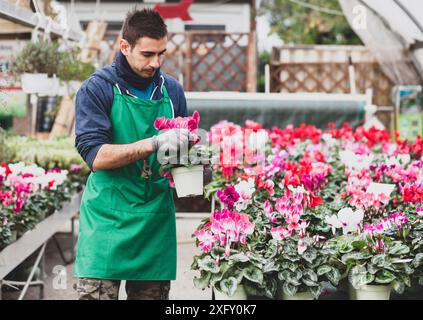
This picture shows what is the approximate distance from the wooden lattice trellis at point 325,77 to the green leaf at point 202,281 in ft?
29.2

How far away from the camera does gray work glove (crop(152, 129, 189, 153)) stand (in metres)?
2.47

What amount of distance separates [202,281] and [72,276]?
10.1 feet

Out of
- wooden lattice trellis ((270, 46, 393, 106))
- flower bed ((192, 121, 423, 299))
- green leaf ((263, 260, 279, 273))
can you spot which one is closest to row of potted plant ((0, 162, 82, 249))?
flower bed ((192, 121, 423, 299))

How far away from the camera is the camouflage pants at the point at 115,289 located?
2691mm

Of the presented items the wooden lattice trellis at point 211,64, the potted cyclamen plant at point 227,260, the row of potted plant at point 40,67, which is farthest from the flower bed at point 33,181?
the wooden lattice trellis at point 211,64

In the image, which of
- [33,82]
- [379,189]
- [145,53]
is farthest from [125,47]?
[33,82]

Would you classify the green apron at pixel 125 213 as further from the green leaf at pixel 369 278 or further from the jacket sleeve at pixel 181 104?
the green leaf at pixel 369 278

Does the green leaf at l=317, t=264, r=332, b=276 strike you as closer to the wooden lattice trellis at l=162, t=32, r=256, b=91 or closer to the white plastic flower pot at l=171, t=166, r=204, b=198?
the white plastic flower pot at l=171, t=166, r=204, b=198

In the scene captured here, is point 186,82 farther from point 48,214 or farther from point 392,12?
point 48,214

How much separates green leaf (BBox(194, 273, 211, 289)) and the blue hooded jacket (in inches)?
26.2

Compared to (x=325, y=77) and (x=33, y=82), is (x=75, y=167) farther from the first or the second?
(x=325, y=77)

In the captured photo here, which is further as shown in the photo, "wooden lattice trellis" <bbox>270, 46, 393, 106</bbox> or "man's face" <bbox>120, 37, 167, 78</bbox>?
"wooden lattice trellis" <bbox>270, 46, 393, 106</bbox>

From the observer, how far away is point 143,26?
2.64 m
